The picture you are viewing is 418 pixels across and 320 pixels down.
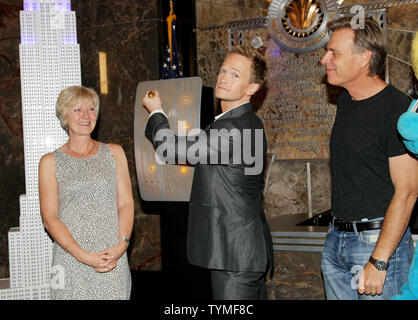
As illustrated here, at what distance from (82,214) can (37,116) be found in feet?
2.82

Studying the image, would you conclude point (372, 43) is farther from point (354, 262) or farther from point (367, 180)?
point (354, 262)

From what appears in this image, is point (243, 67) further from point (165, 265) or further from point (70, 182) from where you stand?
point (165, 265)

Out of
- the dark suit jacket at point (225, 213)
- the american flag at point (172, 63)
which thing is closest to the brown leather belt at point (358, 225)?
the dark suit jacket at point (225, 213)

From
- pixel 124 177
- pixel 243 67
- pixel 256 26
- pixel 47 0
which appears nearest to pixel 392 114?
pixel 243 67

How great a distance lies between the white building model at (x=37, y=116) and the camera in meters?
3.13

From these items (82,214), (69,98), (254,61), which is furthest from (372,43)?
(82,214)

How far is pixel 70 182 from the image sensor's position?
270cm

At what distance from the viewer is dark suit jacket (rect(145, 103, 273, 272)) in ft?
7.46

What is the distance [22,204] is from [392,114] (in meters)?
2.36

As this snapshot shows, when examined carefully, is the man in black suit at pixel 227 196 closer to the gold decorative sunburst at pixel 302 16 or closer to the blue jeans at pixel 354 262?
the blue jeans at pixel 354 262

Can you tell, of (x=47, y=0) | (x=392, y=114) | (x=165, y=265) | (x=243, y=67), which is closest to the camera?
(x=392, y=114)

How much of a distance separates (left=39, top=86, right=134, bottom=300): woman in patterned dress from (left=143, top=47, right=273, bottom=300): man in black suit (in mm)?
595

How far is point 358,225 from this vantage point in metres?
2.07

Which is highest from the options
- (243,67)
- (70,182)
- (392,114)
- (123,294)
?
(243,67)
